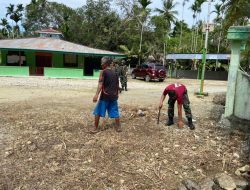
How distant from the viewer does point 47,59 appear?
2562cm

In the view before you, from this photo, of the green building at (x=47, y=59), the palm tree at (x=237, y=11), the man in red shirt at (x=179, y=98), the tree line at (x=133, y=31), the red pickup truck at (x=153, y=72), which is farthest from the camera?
the tree line at (x=133, y=31)

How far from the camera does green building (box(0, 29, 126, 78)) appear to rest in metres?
24.0

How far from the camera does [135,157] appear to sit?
5.57 metres

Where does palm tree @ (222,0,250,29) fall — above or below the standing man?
above

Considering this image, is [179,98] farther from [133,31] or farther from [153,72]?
[133,31]

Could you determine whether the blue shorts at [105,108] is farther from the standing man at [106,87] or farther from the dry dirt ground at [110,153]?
the dry dirt ground at [110,153]

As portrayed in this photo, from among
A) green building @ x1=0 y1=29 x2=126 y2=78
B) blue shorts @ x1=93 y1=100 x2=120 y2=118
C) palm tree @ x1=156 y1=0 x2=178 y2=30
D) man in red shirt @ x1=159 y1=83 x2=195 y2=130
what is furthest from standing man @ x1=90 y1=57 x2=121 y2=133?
palm tree @ x1=156 y1=0 x2=178 y2=30

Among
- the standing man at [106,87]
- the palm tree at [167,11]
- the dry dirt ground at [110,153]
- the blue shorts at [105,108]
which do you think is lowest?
the dry dirt ground at [110,153]

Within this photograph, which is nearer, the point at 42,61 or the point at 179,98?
the point at 179,98

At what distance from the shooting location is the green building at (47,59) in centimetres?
2403

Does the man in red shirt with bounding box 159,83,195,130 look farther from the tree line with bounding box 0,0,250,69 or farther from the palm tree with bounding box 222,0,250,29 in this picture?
the tree line with bounding box 0,0,250,69

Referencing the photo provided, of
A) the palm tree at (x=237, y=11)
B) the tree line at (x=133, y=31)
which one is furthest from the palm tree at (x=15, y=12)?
the palm tree at (x=237, y=11)

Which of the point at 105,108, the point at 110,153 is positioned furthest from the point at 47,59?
the point at 110,153

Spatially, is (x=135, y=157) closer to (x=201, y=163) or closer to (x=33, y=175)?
(x=201, y=163)
